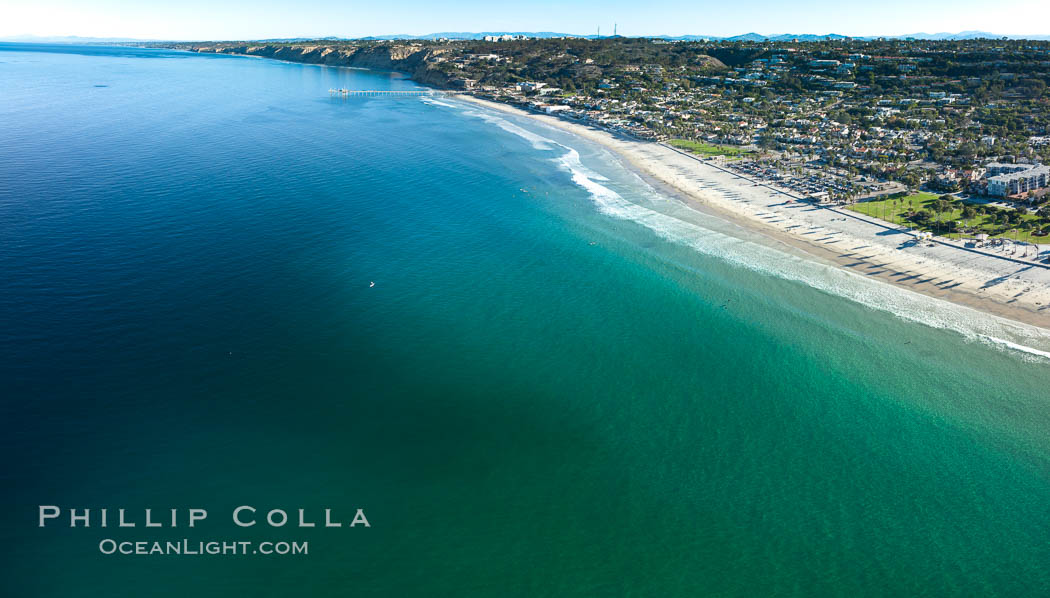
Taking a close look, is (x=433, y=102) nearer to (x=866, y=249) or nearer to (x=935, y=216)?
(x=935, y=216)

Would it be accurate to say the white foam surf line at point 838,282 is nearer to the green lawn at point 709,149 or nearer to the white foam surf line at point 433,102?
the green lawn at point 709,149

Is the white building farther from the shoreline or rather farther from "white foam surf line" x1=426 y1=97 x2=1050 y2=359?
"white foam surf line" x1=426 y1=97 x2=1050 y2=359

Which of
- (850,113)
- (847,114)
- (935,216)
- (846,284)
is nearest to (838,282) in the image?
(846,284)

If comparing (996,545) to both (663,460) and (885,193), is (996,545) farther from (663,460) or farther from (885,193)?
(885,193)

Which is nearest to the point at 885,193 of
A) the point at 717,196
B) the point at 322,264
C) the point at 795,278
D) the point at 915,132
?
the point at 717,196

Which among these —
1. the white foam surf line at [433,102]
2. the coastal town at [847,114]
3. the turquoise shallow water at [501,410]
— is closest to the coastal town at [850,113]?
the coastal town at [847,114]
